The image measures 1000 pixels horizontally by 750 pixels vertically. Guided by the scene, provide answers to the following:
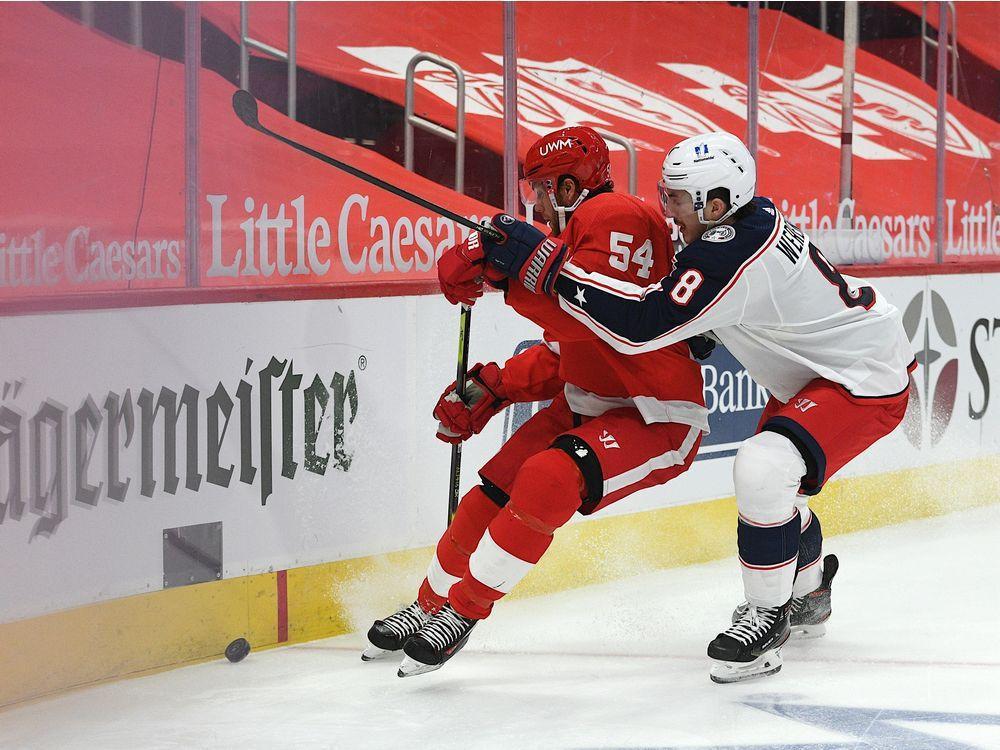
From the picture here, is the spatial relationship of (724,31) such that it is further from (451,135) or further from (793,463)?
(793,463)

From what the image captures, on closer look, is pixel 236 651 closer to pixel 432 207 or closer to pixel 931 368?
pixel 432 207

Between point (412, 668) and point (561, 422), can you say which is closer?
point (412, 668)

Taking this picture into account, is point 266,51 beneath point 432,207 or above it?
above

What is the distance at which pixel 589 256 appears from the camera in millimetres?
2943

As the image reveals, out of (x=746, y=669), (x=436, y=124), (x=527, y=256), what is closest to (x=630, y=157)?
(x=436, y=124)

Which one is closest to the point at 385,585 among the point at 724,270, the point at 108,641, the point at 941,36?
the point at 108,641

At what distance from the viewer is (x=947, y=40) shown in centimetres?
548

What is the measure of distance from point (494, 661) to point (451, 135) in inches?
58.5

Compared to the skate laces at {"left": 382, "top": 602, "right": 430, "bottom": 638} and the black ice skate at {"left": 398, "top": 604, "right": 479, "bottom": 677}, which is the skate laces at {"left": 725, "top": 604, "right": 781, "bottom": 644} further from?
the skate laces at {"left": 382, "top": 602, "right": 430, "bottom": 638}

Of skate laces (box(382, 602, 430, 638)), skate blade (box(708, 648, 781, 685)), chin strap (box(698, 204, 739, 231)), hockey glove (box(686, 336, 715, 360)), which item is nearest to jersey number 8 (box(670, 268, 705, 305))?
chin strap (box(698, 204, 739, 231))

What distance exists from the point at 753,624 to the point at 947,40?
10.6ft

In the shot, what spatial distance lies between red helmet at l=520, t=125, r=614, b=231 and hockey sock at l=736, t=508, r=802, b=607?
0.78 m

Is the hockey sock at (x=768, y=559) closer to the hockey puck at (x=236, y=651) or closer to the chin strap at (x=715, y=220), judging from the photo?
the chin strap at (x=715, y=220)

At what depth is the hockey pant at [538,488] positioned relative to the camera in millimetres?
2881
